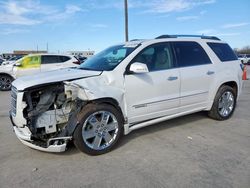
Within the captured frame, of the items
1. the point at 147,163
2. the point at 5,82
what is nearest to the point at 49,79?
the point at 147,163

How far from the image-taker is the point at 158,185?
2840 mm

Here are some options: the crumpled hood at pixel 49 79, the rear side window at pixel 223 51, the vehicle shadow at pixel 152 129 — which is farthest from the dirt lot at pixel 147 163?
the rear side window at pixel 223 51

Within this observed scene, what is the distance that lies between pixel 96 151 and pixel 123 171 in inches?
25.5

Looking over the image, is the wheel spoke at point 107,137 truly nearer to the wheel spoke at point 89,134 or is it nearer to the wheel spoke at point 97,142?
the wheel spoke at point 97,142

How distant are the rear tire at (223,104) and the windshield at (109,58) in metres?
2.34

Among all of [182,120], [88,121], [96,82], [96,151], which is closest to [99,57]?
[96,82]

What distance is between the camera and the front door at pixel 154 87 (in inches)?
155

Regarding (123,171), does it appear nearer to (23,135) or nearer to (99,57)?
(23,135)

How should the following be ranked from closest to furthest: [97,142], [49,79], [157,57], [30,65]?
[49,79] < [97,142] < [157,57] < [30,65]

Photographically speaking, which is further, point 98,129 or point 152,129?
point 152,129

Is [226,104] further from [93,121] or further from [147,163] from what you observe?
[93,121]

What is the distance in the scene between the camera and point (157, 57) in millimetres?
4328

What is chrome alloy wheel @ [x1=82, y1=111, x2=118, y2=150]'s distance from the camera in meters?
3.58

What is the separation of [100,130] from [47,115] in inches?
33.1
